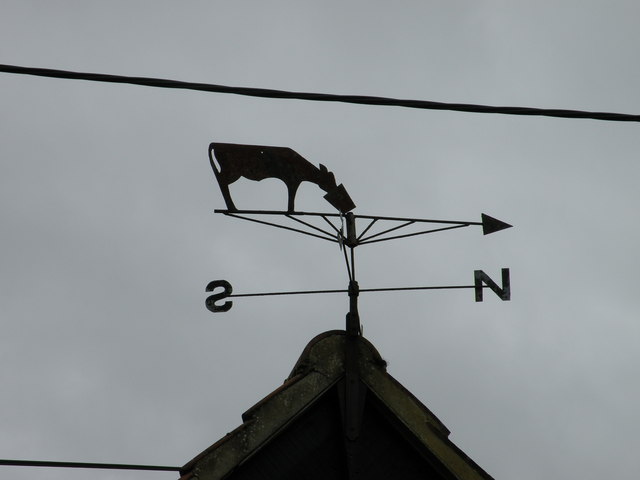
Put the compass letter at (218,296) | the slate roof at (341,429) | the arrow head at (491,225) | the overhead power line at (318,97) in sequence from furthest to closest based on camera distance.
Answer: the arrow head at (491,225)
the compass letter at (218,296)
the slate roof at (341,429)
the overhead power line at (318,97)

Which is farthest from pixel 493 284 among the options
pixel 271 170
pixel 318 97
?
pixel 318 97

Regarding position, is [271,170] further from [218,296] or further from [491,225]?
[491,225]

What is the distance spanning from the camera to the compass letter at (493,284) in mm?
6902

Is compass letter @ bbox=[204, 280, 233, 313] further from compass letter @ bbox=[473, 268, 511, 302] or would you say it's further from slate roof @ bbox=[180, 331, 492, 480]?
compass letter @ bbox=[473, 268, 511, 302]

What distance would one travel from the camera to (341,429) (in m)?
5.49

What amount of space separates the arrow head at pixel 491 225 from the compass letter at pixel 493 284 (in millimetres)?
495

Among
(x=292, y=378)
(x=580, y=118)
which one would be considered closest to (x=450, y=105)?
(x=580, y=118)

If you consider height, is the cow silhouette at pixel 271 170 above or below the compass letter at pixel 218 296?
above

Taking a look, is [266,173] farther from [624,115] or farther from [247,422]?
[624,115]

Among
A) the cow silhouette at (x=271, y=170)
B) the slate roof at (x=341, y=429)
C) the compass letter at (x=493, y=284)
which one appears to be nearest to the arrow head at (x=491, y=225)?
the compass letter at (x=493, y=284)

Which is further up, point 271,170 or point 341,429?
point 271,170

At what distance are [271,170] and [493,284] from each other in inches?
81.2

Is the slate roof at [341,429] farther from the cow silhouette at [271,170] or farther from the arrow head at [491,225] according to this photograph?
the arrow head at [491,225]

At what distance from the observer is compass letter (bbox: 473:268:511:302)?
6.90 m
